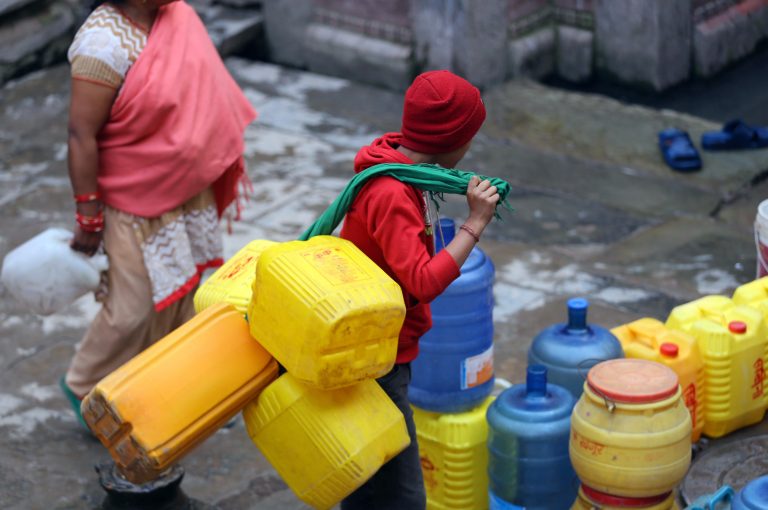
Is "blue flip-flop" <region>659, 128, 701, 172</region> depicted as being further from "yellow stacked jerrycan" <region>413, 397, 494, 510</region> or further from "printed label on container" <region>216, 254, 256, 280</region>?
"printed label on container" <region>216, 254, 256, 280</region>

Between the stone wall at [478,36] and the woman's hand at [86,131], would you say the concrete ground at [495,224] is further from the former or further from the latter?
the woman's hand at [86,131]

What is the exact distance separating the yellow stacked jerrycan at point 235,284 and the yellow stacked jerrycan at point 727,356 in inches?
64.8

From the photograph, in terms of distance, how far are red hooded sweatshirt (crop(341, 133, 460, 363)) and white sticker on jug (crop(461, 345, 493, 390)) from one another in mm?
746

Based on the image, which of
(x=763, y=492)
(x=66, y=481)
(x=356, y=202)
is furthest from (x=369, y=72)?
(x=763, y=492)

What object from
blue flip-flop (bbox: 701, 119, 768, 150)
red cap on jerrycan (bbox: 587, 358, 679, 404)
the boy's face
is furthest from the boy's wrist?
blue flip-flop (bbox: 701, 119, 768, 150)

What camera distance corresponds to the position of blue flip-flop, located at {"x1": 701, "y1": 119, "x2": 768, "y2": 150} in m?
7.19

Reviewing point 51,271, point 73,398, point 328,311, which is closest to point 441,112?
point 328,311

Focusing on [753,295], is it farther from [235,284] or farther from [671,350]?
[235,284]

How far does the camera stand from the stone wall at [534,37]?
8117mm

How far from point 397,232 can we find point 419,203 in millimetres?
154

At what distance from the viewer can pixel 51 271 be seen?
443cm

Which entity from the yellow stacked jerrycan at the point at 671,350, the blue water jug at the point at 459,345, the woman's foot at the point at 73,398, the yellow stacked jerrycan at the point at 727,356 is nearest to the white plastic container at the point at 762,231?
the yellow stacked jerrycan at the point at 727,356

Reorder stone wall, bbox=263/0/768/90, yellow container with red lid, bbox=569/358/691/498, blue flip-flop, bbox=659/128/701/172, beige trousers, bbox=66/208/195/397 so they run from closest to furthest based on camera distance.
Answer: yellow container with red lid, bbox=569/358/691/498, beige trousers, bbox=66/208/195/397, blue flip-flop, bbox=659/128/701/172, stone wall, bbox=263/0/768/90

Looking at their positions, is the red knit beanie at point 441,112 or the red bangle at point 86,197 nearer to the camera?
the red knit beanie at point 441,112
